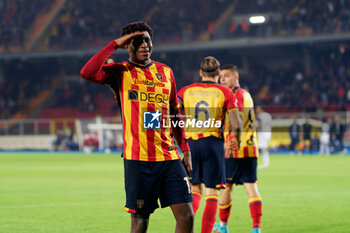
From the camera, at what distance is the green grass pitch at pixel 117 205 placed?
26.2ft

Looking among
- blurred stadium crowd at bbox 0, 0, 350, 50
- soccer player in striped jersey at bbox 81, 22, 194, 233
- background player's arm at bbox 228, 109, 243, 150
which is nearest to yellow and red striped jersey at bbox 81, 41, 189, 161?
soccer player in striped jersey at bbox 81, 22, 194, 233

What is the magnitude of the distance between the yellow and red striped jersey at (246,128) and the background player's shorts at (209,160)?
0.59 metres

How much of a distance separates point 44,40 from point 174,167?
41.4 m

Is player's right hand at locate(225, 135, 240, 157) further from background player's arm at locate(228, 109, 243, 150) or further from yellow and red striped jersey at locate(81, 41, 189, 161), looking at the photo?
yellow and red striped jersey at locate(81, 41, 189, 161)

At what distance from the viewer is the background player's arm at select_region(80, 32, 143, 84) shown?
4266mm

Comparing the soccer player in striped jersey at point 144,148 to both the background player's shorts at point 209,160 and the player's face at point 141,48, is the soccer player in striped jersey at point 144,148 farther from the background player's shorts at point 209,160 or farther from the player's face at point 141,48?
the background player's shorts at point 209,160

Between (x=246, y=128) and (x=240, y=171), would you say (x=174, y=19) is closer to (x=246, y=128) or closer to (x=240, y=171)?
(x=246, y=128)

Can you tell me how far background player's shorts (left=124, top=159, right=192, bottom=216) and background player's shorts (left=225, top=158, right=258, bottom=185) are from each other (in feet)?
8.75

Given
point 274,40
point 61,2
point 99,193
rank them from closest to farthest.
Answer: point 99,193, point 274,40, point 61,2

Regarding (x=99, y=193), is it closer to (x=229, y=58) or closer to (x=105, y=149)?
(x=105, y=149)

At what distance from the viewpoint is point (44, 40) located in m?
44.6

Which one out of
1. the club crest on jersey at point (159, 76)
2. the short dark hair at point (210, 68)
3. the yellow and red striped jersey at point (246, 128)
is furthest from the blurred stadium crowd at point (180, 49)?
the club crest on jersey at point (159, 76)

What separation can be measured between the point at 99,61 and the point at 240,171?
3450 mm

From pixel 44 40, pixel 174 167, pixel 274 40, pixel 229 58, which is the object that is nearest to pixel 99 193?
pixel 174 167
